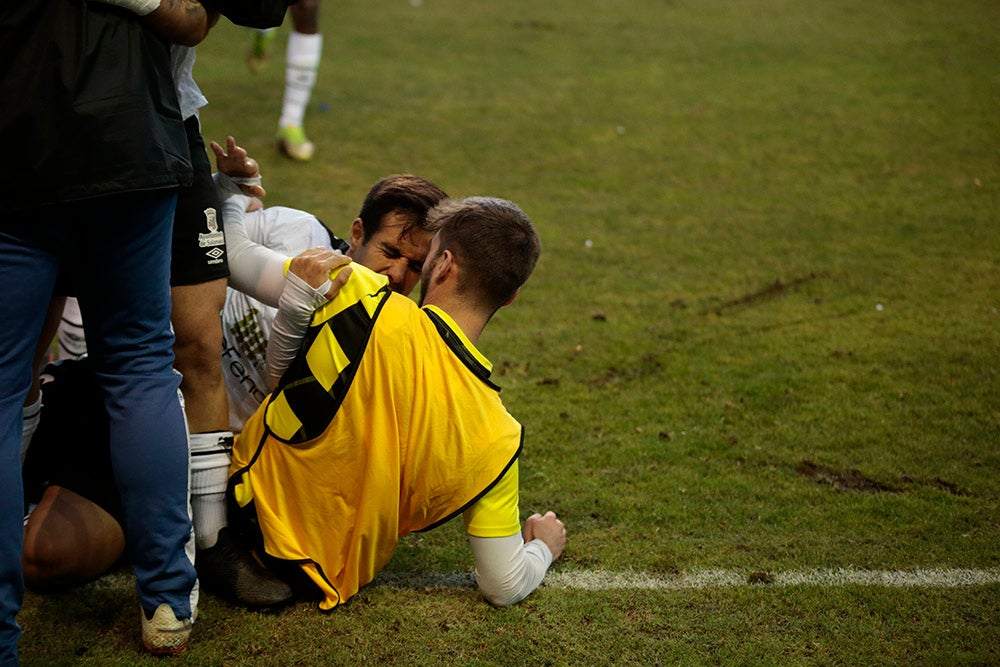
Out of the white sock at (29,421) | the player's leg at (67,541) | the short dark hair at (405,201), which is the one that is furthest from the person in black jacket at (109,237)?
the short dark hair at (405,201)

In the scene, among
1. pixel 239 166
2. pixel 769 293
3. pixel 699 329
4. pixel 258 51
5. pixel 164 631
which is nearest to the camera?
pixel 164 631

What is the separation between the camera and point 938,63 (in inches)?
393

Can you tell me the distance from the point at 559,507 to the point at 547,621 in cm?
67

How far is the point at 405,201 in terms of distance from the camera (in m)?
3.28

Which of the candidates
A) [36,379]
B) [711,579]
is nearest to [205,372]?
[36,379]

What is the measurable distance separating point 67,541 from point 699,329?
310 centimetres

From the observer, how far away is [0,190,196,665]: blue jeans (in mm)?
2195

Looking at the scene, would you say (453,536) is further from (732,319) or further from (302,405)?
(732,319)

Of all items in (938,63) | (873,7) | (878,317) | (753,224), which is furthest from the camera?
(873,7)

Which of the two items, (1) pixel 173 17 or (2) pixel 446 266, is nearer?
(1) pixel 173 17

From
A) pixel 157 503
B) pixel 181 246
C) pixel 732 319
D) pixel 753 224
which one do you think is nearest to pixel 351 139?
pixel 753 224

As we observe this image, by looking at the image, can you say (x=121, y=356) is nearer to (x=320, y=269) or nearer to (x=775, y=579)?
(x=320, y=269)

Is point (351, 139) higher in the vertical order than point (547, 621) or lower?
lower

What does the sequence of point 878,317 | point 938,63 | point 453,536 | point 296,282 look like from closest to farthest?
point 296,282
point 453,536
point 878,317
point 938,63
